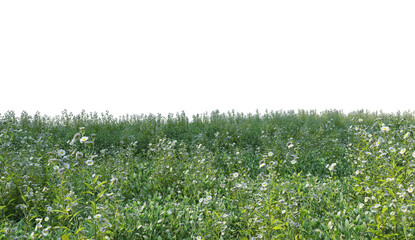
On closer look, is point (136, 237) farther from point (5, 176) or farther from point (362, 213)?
point (362, 213)

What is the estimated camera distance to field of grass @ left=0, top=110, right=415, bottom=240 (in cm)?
368

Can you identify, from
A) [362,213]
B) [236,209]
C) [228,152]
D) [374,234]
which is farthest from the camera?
[228,152]

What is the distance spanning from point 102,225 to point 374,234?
10.5ft

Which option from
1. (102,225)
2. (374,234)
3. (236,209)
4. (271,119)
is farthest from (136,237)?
(271,119)

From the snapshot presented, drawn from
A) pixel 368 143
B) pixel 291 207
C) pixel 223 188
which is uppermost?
pixel 368 143

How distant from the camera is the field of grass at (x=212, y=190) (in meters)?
3.68

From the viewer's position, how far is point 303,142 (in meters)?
9.48

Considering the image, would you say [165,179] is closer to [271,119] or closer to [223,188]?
[223,188]

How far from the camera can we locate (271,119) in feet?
44.0

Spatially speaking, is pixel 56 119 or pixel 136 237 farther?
pixel 56 119

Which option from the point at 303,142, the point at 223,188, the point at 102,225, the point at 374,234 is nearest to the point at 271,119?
the point at 303,142

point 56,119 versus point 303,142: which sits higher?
point 56,119

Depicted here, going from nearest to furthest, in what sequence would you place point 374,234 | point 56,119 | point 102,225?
point 102,225
point 374,234
point 56,119

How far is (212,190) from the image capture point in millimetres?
5906
